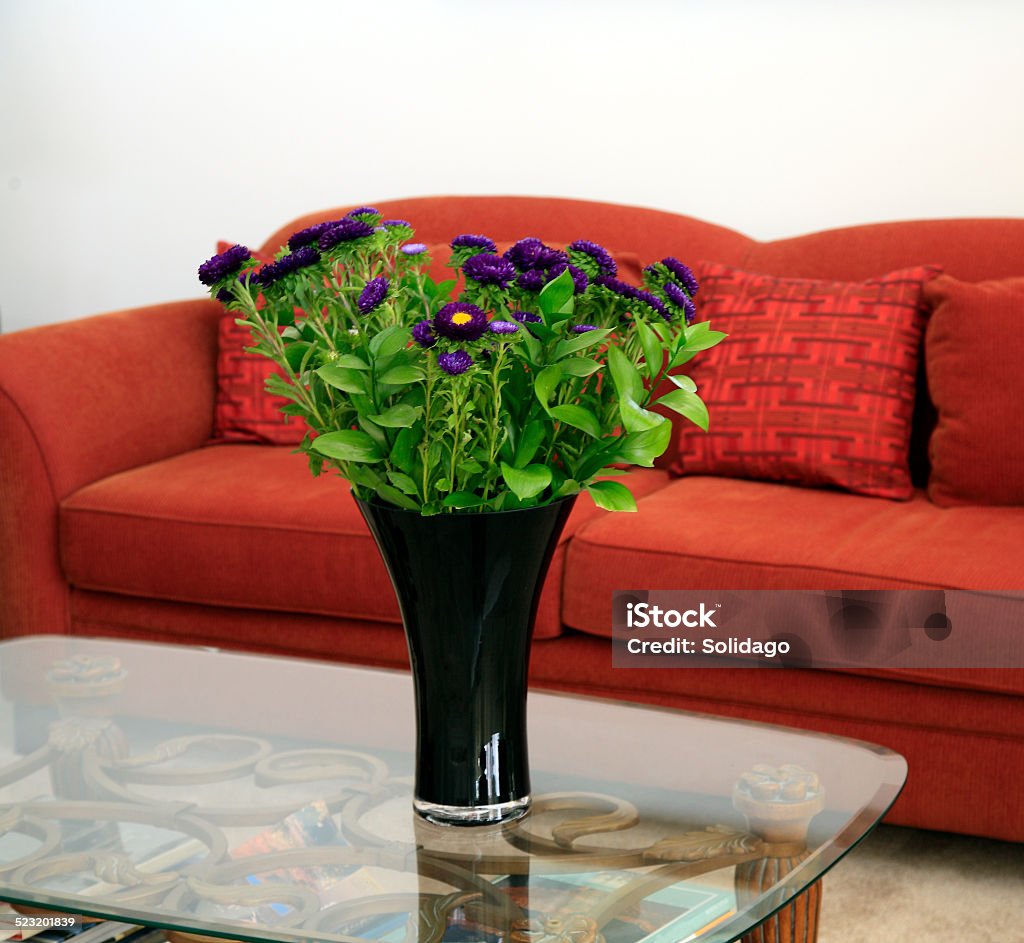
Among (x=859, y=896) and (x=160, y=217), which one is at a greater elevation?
(x=160, y=217)

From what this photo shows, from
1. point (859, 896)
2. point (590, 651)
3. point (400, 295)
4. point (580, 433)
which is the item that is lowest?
point (859, 896)

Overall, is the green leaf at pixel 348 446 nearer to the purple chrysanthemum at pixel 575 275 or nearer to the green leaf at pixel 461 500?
the green leaf at pixel 461 500

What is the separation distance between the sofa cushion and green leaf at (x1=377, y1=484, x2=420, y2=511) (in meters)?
0.85

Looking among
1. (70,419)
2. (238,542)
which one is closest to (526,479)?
(238,542)

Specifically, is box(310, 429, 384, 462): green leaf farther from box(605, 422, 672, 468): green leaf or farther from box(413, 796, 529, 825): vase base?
box(413, 796, 529, 825): vase base

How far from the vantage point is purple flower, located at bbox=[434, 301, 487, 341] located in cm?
94

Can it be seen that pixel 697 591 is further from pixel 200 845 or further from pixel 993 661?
pixel 200 845

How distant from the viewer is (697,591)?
73.8 inches

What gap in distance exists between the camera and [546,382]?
1034 mm

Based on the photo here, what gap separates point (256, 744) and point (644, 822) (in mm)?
421

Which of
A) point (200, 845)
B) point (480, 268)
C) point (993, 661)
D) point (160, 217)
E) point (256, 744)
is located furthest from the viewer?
point (160, 217)

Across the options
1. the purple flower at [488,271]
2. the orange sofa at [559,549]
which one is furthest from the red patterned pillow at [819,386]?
the purple flower at [488,271]

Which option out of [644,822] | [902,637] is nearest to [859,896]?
[902,637]

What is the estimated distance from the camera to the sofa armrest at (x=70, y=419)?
2.24 m
